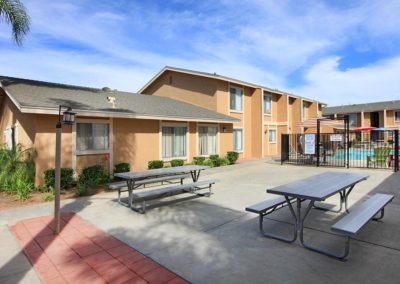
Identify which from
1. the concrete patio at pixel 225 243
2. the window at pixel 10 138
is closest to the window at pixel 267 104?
the concrete patio at pixel 225 243

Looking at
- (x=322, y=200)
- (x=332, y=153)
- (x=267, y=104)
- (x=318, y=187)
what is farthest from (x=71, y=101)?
(x=332, y=153)

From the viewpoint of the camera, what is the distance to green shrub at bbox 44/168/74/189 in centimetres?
902

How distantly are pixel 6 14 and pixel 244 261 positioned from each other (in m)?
12.7

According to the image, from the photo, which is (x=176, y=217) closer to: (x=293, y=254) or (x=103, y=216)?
(x=103, y=216)

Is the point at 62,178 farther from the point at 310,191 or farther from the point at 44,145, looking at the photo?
the point at 310,191

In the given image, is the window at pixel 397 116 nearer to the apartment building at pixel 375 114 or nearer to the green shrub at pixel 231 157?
the apartment building at pixel 375 114

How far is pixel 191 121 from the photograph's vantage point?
1467cm

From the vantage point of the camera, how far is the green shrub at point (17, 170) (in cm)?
866

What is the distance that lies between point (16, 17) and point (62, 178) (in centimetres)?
708

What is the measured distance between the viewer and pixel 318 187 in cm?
504

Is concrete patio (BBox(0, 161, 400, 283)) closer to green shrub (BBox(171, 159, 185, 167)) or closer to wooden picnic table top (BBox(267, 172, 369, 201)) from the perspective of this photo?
wooden picnic table top (BBox(267, 172, 369, 201))

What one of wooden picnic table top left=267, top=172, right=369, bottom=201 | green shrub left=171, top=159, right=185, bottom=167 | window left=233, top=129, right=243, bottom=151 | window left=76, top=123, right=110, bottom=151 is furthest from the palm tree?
window left=233, top=129, right=243, bottom=151

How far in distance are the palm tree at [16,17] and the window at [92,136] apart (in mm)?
4706

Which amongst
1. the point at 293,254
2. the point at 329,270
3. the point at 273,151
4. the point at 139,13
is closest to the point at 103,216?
the point at 293,254
